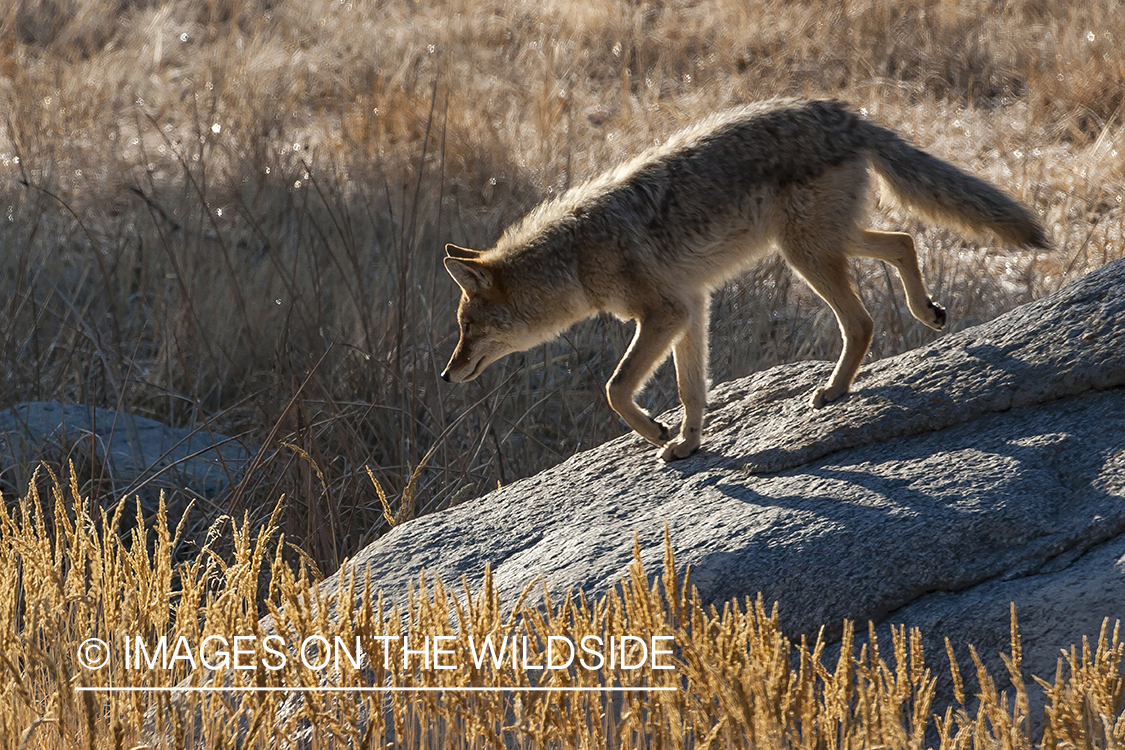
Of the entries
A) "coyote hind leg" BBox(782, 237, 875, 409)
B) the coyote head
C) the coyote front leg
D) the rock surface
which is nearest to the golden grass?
the rock surface

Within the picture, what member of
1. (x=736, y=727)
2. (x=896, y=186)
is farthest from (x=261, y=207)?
(x=736, y=727)

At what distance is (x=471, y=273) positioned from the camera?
4.87m

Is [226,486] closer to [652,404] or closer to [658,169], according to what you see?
[652,404]

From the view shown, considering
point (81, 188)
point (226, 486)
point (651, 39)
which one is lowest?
point (226, 486)

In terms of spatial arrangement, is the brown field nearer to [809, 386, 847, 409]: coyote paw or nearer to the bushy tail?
[809, 386, 847, 409]: coyote paw

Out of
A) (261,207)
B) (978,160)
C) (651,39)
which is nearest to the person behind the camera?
(261,207)

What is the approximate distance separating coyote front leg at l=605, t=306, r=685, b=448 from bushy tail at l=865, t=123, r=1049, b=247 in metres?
1.07

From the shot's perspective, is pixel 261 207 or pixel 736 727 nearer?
pixel 736 727

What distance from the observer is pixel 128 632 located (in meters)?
2.81

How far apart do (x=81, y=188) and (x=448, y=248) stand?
774 centimetres

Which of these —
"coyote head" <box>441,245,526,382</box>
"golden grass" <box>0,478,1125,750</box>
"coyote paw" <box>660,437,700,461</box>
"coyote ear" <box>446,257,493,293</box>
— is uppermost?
"coyote ear" <box>446,257,493,293</box>

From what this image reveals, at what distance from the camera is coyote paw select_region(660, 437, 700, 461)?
412 centimetres

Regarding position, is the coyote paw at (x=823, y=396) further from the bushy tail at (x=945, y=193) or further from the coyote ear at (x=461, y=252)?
the coyote ear at (x=461, y=252)

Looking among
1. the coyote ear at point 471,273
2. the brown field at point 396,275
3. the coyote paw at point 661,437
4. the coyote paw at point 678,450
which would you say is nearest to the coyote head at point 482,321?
the coyote ear at point 471,273
